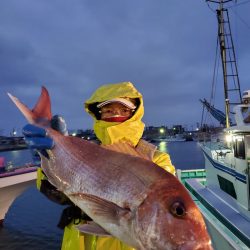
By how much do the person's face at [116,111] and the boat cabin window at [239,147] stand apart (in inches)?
268

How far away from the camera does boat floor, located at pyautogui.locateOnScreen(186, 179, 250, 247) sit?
7038mm

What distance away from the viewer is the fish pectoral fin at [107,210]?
1778 mm

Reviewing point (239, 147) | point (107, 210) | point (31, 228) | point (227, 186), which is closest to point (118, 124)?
point (107, 210)

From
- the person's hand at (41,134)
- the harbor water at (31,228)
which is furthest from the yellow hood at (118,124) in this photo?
the harbor water at (31,228)

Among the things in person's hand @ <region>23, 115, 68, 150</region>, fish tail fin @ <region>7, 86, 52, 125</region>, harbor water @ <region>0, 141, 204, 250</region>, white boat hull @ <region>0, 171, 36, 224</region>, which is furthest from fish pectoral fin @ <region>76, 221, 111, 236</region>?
white boat hull @ <region>0, 171, 36, 224</region>

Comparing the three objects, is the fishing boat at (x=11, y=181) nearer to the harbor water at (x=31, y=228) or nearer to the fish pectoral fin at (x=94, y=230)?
the harbor water at (x=31, y=228)

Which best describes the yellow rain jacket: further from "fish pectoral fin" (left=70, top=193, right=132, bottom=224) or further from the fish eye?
the fish eye

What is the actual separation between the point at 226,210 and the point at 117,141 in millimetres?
7198

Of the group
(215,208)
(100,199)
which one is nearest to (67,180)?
(100,199)

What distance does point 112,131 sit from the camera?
8.75 ft

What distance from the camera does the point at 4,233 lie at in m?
13.8

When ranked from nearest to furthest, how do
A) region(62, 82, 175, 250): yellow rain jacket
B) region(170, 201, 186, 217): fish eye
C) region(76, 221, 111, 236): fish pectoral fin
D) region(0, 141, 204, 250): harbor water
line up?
region(170, 201, 186, 217): fish eye → region(76, 221, 111, 236): fish pectoral fin → region(62, 82, 175, 250): yellow rain jacket → region(0, 141, 204, 250): harbor water

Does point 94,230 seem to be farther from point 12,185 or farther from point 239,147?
point 12,185

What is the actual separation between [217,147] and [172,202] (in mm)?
12252
